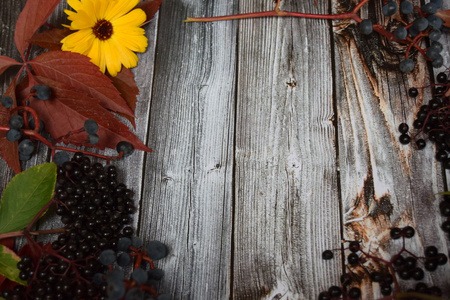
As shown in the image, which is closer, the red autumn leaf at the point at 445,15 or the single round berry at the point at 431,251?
the single round berry at the point at 431,251

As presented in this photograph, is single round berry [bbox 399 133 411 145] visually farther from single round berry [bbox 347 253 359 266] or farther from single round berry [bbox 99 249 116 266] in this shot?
single round berry [bbox 99 249 116 266]

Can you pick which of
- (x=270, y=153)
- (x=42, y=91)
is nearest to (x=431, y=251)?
(x=270, y=153)

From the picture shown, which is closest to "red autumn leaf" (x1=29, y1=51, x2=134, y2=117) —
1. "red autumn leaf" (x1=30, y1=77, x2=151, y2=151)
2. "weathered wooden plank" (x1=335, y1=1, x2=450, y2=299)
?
"red autumn leaf" (x1=30, y1=77, x2=151, y2=151)

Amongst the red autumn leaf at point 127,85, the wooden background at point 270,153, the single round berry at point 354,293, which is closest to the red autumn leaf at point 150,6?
the wooden background at point 270,153

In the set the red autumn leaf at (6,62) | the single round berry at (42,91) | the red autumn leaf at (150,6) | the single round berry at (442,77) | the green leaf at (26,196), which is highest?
the red autumn leaf at (150,6)

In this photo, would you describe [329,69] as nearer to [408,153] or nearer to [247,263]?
[408,153]

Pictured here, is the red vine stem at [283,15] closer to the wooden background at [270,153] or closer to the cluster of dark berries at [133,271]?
the wooden background at [270,153]

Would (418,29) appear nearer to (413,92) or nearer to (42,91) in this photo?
(413,92)
